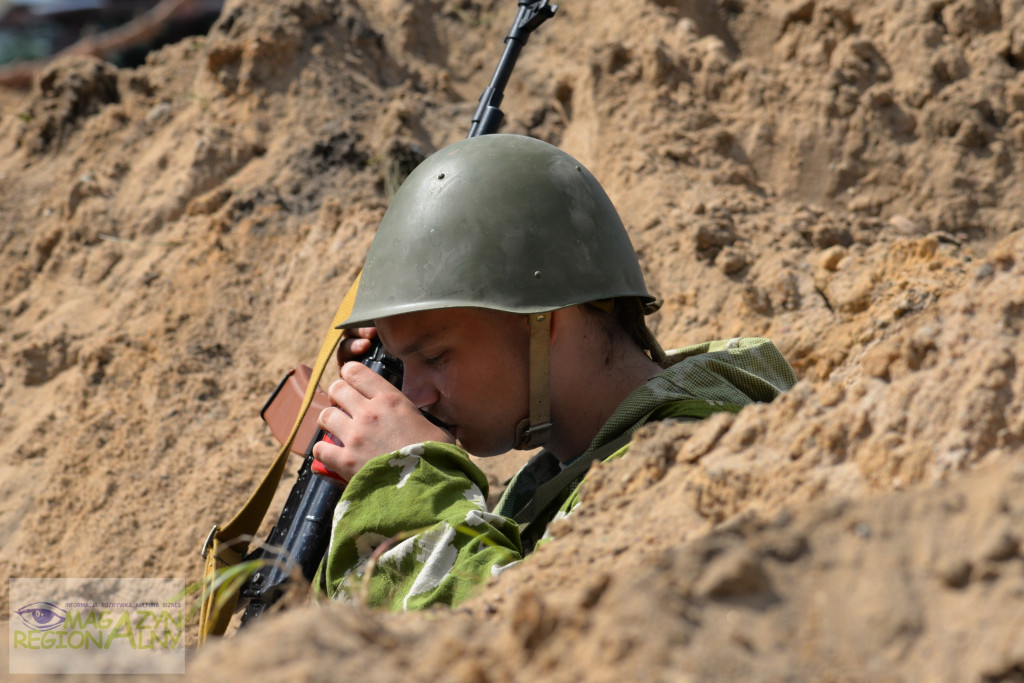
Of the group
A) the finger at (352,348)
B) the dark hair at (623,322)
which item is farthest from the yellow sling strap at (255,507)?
the dark hair at (623,322)

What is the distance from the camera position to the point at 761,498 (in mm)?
1342

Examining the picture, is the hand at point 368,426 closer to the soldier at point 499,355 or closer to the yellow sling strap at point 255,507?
the soldier at point 499,355

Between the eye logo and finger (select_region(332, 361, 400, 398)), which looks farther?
the eye logo

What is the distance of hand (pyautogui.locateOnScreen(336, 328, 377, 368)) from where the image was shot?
119 inches

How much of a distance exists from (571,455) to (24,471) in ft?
9.46

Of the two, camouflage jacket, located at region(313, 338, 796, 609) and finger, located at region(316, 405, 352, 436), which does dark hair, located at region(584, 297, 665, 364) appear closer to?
camouflage jacket, located at region(313, 338, 796, 609)

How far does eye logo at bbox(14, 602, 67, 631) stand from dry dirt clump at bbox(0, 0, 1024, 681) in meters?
0.16

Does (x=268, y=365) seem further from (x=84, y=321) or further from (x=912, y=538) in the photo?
(x=912, y=538)

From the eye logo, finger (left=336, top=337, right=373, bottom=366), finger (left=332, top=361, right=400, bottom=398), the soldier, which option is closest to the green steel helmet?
the soldier

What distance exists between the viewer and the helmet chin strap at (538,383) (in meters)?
2.39

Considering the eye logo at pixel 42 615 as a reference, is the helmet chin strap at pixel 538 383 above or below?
above

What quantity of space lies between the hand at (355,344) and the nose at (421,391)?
658 mm

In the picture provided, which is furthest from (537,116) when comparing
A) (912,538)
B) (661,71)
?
(912,538)

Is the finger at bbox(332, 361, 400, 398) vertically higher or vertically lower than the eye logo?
higher
